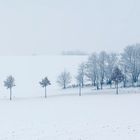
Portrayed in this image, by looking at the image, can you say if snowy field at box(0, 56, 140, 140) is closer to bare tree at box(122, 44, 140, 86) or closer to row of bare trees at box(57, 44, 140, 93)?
row of bare trees at box(57, 44, 140, 93)

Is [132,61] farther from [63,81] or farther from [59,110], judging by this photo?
[59,110]

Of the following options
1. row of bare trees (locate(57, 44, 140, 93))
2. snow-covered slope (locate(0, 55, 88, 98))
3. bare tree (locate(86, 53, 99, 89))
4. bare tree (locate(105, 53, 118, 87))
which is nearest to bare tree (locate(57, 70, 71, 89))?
row of bare trees (locate(57, 44, 140, 93))

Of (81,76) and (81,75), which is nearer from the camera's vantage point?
(81,76)

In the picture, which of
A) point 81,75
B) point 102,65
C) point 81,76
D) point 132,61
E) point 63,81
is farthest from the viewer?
point 102,65

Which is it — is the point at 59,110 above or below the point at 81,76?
below

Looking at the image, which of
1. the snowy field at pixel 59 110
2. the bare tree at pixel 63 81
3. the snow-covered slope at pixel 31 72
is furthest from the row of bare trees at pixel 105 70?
the snow-covered slope at pixel 31 72

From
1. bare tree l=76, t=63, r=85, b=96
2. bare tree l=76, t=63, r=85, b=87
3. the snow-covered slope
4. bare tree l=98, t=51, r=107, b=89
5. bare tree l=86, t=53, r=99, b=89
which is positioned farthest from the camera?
the snow-covered slope

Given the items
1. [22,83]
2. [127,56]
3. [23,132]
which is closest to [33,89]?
[22,83]

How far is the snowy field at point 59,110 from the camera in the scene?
2826cm

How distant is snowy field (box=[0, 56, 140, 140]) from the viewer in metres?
28.3

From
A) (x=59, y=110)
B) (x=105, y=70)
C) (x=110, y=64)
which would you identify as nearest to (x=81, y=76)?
(x=105, y=70)

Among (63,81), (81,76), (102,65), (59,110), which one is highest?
(102,65)

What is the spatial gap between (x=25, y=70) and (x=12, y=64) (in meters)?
17.7

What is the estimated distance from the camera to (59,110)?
2052 inches
